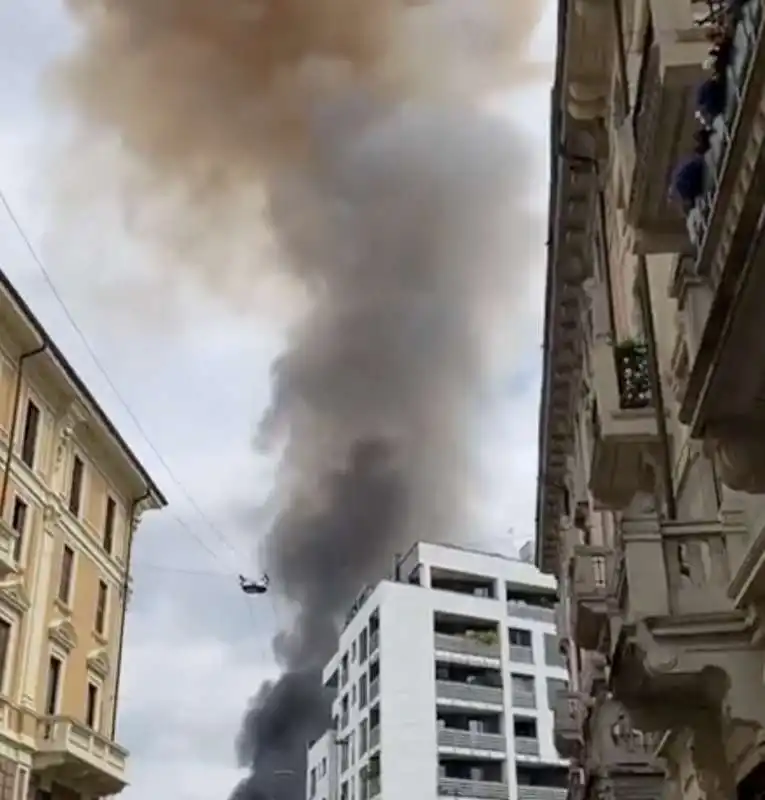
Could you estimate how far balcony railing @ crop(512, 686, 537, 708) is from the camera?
2250 inches

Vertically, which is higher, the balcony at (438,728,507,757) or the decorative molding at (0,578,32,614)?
the balcony at (438,728,507,757)

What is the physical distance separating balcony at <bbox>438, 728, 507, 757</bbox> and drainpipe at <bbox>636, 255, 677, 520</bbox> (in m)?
45.9

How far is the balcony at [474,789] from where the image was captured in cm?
5459

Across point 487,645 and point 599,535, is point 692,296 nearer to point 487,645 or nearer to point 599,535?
point 599,535

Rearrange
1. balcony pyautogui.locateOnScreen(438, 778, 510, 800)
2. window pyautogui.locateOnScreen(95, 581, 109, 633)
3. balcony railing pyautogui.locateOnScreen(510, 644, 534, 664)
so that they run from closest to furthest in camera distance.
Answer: window pyautogui.locateOnScreen(95, 581, 109, 633), balcony pyautogui.locateOnScreen(438, 778, 510, 800), balcony railing pyautogui.locateOnScreen(510, 644, 534, 664)

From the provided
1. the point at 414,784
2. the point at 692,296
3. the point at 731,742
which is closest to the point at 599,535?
the point at 731,742

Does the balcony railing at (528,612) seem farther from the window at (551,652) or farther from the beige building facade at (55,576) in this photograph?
the beige building facade at (55,576)

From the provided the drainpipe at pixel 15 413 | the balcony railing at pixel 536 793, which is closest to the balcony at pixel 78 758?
the drainpipe at pixel 15 413

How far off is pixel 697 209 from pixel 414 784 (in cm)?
5166

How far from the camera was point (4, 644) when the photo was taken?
2400 centimetres

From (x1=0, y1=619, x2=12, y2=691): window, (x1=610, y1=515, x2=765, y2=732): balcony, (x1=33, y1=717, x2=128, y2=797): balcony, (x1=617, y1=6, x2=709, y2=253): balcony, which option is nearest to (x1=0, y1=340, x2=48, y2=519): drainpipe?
(x1=0, y1=619, x2=12, y2=691): window

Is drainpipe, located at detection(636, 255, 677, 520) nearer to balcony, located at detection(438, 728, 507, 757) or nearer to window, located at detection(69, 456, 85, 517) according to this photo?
window, located at detection(69, 456, 85, 517)

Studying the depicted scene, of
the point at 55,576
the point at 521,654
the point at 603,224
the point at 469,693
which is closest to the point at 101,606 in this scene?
the point at 55,576

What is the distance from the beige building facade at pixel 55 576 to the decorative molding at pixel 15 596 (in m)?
0.02
